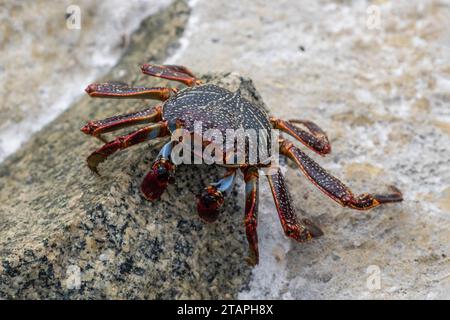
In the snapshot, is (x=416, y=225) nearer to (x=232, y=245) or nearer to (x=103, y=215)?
(x=232, y=245)

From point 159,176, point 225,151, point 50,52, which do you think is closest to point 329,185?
point 225,151

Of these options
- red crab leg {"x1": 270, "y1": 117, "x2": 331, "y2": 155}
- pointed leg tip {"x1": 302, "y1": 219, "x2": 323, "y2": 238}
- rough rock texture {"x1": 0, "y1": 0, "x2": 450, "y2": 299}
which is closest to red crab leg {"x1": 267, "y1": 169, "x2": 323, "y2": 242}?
pointed leg tip {"x1": 302, "y1": 219, "x2": 323, "y2": 238}

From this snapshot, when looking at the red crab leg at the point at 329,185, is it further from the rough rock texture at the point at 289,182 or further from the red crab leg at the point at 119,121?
the red crab leg at the point at 119,121

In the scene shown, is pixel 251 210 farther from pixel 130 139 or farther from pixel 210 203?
pixel 130 139

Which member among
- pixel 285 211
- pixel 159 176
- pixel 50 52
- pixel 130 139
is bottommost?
pixel 285 211

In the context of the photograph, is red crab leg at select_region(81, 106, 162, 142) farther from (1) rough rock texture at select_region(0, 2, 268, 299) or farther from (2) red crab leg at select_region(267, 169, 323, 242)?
(2) red crab leg at select_region(267, 169, 323, 242)

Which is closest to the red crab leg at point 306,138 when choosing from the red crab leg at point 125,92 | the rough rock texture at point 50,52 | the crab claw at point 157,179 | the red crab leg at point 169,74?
the red crab leg at point 169,74
